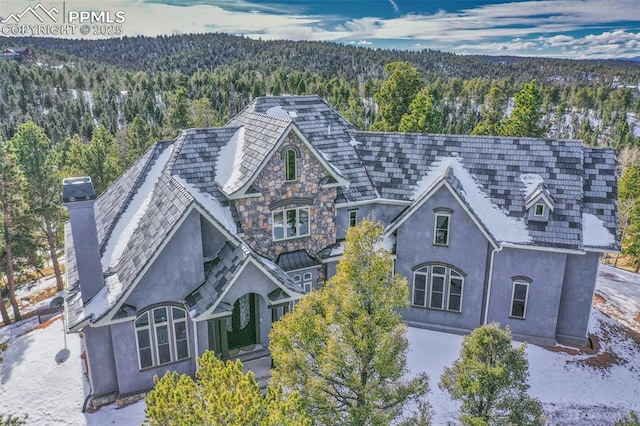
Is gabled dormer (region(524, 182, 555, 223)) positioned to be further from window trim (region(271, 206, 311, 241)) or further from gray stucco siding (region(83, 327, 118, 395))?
gray stucco siding (region(83, 327, 118, 395))

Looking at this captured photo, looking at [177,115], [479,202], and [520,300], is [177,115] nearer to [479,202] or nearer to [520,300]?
[479,202]

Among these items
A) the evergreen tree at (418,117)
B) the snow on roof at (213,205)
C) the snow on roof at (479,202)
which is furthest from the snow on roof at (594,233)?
the evergreen tree at (418,117)

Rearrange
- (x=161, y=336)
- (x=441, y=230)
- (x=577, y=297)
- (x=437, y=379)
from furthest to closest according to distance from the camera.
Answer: (x=441, y=230) → (x=577, y=297) → (x=437, y=379) → (x=161, y=336)

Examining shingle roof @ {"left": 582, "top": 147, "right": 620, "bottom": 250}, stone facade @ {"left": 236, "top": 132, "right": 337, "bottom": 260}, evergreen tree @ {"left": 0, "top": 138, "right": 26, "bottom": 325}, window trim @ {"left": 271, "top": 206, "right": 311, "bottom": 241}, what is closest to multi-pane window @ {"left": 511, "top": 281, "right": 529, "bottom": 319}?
shingle roof @ {"left": 582, "top": 147, "right": 620, "bottom": 250}

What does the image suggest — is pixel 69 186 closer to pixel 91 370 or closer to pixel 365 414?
pixel 91 370

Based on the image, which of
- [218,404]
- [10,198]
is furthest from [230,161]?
[218,404]

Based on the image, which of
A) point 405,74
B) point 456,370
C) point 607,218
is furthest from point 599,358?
point 405,74
